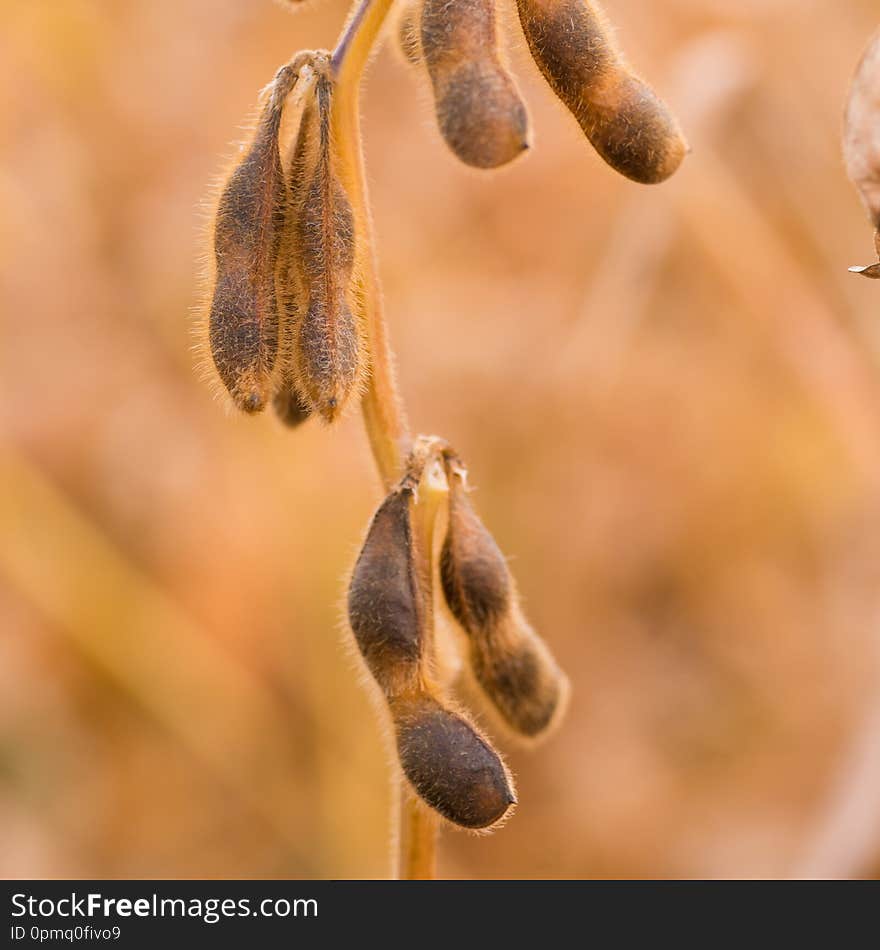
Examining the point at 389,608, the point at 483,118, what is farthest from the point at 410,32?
the point at 389,608

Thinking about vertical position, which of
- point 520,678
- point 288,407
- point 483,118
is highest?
point 483,118

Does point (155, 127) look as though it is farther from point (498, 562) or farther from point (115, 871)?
point (498, 562)

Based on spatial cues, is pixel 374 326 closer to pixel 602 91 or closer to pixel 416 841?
pixel 602 91

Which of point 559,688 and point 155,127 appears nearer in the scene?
point 559,688

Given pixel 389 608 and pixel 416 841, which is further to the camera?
pixel 416 841

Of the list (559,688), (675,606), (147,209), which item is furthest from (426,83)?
(147,209)
